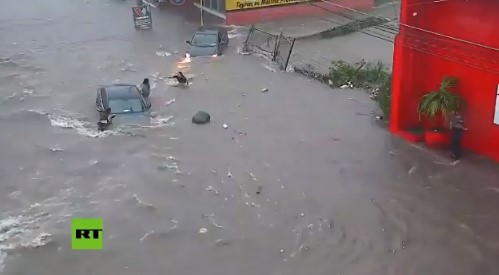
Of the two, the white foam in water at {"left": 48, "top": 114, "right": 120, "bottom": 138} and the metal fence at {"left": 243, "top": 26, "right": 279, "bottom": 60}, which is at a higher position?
the metal fence at {"left": 243, "top": 26, "right": 279, "bottom": 60}

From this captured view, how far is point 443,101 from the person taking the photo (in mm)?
16562

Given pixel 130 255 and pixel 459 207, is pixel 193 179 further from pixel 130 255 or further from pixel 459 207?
pixel 459 207

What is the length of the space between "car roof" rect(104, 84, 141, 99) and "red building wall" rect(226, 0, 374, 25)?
12588mm

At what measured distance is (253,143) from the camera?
18.6 m

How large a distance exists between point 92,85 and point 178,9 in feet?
46.3

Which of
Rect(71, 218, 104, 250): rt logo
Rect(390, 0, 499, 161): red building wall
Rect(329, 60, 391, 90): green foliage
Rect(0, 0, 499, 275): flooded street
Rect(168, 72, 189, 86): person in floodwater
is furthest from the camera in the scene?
Rect(168, 72, 189, 86): person in floodwater

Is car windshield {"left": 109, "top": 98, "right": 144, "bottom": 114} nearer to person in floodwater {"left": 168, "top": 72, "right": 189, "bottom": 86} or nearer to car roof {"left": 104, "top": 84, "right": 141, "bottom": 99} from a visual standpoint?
car roof {"left": 104, "top": 84, "right": 141, "bottom": 99}

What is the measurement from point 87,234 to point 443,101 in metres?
9.27

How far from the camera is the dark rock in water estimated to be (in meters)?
20.0

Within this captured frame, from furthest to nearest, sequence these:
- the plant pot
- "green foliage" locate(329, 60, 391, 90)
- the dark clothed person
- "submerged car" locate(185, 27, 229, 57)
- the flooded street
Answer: "submerged car" locate(185, 27, 229, 57) → "green foliage" locate(329, 60, 391, 90) → the dark clothed person → the plant pot → the flooded street

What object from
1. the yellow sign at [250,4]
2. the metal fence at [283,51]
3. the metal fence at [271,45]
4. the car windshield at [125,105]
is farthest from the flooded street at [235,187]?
the yellow sign at [250,4]

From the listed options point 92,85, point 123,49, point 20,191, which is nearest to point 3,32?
point 123,49

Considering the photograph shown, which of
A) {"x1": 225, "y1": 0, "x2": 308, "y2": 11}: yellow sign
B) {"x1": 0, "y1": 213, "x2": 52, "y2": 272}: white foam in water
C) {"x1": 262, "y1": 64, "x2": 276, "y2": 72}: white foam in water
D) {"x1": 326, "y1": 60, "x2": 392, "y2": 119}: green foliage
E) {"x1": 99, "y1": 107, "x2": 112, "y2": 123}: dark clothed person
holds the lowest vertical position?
{"x1": 0, "y1": 213, "x2": 52, "y2": 272}: white foam in water

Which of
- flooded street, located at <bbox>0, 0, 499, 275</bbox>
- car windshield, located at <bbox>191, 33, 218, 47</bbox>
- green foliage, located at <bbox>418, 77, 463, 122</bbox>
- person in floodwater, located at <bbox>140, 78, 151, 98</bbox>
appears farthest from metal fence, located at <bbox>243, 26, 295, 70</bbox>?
green foliage, located at <bbox>418, 77, 463, 122</bbox>
